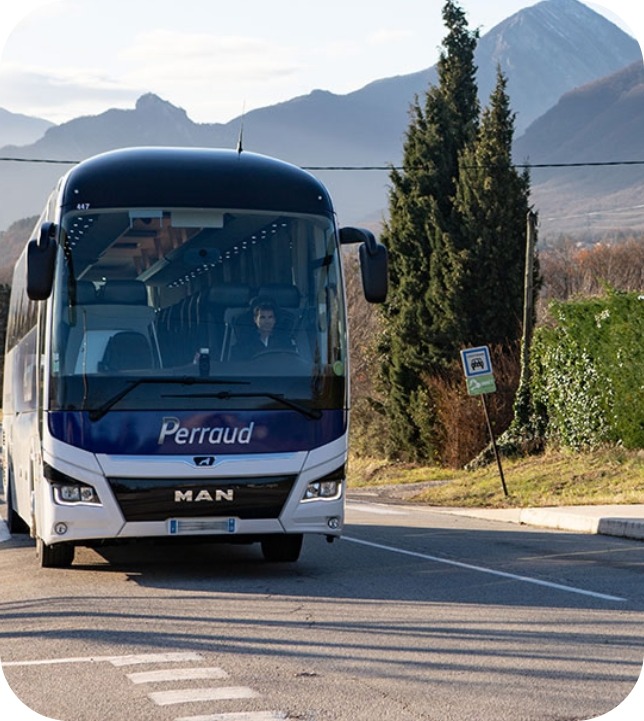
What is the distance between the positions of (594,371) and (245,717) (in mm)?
24646

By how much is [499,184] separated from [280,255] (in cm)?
2948

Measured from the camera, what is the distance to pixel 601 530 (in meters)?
19.1

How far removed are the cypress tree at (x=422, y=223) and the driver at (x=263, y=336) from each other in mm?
30252

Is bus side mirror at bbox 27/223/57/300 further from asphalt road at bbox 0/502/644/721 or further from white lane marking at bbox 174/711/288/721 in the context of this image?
white lane marking at bbox 174/711/288/721

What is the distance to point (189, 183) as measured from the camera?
13172 millimetres

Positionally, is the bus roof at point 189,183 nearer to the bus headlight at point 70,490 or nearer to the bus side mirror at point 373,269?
the bus side mirror at point 373,269

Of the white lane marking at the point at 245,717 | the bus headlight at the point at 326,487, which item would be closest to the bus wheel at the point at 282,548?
the bus headlight at the point at 326,487

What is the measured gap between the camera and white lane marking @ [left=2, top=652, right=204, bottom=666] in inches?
340

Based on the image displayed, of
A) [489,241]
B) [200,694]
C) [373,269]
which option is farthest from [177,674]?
[489,241]

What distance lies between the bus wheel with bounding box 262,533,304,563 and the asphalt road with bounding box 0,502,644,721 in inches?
6.9

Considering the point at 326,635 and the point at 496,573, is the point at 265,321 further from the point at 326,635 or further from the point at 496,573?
the point at 326,635

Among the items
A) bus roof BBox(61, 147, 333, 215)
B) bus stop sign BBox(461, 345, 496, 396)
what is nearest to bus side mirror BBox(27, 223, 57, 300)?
bus roof BBox(61, 147, 333, 215)

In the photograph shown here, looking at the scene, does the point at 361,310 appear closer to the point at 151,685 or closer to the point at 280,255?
the point at 280,255

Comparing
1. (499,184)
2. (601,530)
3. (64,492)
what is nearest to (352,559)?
(64,492)
